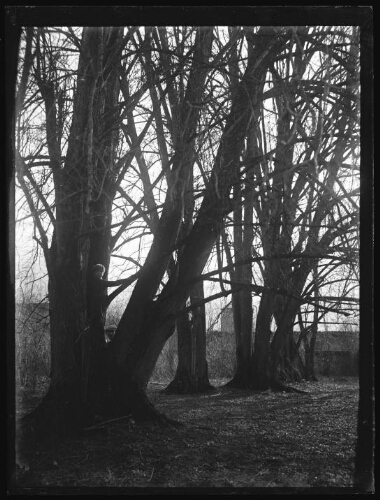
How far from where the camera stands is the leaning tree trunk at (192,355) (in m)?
10.1

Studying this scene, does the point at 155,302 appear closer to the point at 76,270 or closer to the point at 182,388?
the point at 76,270

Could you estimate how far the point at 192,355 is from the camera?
10.4m

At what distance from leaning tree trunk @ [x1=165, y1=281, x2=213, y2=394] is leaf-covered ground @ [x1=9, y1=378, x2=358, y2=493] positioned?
2191 millimetres

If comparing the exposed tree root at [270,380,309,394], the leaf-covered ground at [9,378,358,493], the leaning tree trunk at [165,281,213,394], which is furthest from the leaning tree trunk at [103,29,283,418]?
the exposed tree root at [270,380,309,394]

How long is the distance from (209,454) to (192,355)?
16.4ft

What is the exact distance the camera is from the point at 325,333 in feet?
30.4

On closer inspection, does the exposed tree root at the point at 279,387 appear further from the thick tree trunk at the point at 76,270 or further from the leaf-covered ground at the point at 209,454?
the thick tree trunk at the point at 76,270

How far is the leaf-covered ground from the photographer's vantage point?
179 inches

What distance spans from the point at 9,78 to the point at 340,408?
610 cm

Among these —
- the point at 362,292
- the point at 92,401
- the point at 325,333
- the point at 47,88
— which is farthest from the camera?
the point at 325,333

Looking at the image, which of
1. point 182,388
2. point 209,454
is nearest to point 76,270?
point 209,454

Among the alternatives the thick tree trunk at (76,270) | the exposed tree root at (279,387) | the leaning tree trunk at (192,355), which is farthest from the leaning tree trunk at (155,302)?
the exposed tree root at (279,387)

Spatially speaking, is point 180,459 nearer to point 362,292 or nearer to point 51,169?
point 362,292

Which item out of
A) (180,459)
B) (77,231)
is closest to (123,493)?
(180,459)
